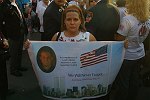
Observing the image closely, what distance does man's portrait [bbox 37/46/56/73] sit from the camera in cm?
337

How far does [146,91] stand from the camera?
559 cm

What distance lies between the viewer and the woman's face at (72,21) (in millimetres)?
3455

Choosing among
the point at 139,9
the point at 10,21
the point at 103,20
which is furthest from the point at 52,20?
the point at 139,9

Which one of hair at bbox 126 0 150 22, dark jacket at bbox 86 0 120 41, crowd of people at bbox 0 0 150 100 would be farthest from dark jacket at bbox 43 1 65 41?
hair at bbox 126 0 150 22

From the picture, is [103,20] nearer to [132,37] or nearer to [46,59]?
[132,37]

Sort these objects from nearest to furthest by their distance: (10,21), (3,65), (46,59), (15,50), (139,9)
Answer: (46,59)
(139,9)
(3,65)
(10,21)
(15,50)

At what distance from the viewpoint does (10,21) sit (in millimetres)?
6117

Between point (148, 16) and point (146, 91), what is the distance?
189 cm

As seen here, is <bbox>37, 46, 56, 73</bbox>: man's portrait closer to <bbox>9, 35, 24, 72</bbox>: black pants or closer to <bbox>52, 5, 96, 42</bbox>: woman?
<bbox>52, 5, 96, 42</bbox>: woman

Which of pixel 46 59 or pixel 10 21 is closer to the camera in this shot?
pixel 46 59

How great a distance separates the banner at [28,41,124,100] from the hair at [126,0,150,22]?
2.54 feet

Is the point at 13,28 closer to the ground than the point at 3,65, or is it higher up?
higher up

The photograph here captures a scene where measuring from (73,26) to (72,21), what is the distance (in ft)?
0.18

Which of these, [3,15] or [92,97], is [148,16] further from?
[3,15]
